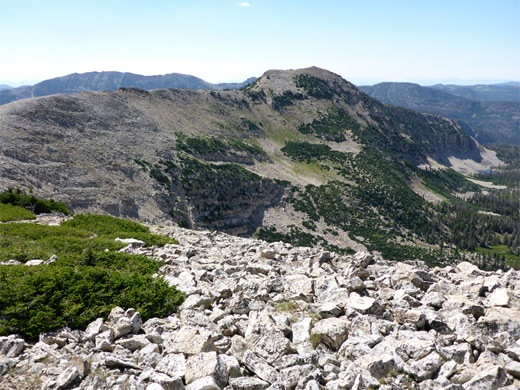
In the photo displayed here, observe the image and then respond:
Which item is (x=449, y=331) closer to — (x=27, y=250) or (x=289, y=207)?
(x=27, y=250)

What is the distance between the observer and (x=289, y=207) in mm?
94938

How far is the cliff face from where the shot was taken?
178ft

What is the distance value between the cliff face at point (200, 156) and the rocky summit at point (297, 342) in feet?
144

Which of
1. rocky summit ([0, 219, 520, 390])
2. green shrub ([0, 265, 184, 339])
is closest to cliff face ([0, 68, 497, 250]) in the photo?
green shrub ([0, 265, 184, 339])

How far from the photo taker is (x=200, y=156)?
302 ft

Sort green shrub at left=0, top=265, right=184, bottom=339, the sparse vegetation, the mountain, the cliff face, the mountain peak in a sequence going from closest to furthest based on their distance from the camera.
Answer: green shrub at left=0, top=265, right=184, bottom=339 < the cliff face < the mountain < the sparse vegetation < the mountain peak

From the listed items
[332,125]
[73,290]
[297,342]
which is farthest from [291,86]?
[297,342]

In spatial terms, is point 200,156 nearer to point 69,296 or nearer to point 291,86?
point 69,296

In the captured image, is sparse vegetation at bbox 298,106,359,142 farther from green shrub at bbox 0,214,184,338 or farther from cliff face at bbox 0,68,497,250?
green shrub at bbox 0,214,184,338

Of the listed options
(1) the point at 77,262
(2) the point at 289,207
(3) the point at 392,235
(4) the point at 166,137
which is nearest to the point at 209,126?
(4) the point at 166,137

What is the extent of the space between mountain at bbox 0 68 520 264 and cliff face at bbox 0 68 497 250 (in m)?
0.37

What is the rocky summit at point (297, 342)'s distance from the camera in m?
6.81

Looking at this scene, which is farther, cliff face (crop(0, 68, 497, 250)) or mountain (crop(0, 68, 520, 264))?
mountain (crop(0, 68, 520, 264))

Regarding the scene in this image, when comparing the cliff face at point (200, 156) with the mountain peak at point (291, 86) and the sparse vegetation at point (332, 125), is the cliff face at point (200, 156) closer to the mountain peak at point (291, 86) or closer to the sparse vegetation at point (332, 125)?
the sparse vegetation at point (332, 125)
